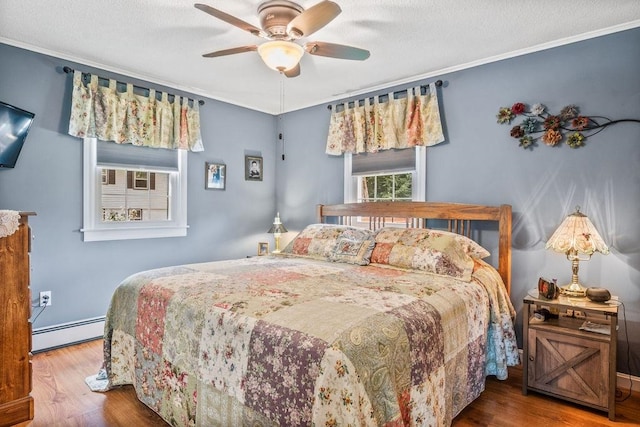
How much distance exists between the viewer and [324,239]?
3365 mm

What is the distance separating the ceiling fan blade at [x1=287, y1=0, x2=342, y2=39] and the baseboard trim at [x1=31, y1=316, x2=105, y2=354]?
9.92 ft

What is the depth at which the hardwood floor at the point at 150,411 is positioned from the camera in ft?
6.97

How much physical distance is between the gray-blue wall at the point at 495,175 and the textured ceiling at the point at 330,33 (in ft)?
0.65

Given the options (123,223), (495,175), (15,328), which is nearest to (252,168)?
(123,223)

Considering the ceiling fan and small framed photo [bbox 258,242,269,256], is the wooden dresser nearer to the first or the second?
the ceiling fan

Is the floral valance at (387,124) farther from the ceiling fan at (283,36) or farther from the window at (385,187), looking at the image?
the ceiling fan at (283,36)

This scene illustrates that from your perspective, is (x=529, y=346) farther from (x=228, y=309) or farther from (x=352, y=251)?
(x=228, y=309)

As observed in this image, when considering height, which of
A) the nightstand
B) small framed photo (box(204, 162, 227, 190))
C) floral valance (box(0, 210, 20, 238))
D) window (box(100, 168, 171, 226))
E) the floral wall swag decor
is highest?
the floral wall swag decor

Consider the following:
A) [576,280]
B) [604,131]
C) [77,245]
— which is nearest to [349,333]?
[576,280]

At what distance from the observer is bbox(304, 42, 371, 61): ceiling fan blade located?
2.32 m

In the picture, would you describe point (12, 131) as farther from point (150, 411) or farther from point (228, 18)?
point (150, 411)

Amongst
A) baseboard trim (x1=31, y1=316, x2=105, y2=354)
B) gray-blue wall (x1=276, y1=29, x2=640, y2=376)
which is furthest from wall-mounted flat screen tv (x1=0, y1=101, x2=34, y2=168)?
gray-blue wall (x1=276, y1=29, x2=640, y2=376)

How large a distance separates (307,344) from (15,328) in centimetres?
179

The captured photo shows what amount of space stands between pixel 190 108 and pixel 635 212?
3954mm
